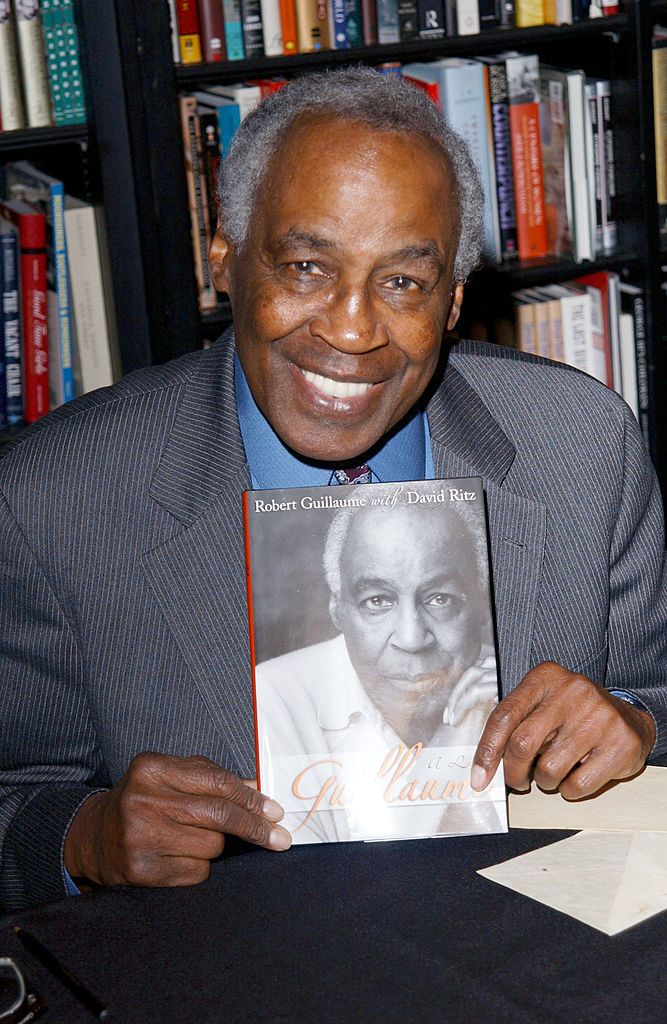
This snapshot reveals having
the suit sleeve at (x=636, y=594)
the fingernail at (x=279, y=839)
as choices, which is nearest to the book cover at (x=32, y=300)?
the suit sleeve at (x=636, y=594)

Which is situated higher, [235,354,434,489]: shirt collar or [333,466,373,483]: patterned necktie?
[235,354,434,489]: shirt collar

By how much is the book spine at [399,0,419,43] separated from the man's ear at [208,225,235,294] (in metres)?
1.21

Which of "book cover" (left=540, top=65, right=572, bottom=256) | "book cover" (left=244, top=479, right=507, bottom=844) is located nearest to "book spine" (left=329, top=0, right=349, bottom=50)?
"book cover" (left=540, top=65, right=572, bottom=256)

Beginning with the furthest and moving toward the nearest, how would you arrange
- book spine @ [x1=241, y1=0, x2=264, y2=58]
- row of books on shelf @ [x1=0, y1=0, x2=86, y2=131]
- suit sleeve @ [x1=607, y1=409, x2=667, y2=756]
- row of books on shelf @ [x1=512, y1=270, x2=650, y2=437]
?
row of books on shelf @ [x1=512, y1=270, x2=650, y2=437] → book spine @ [x1=241, y1=0, x2=264, y2=58] → row of books on shelf @ [x1=0, y1=0, x2=86, y2=131] → suit sleeve @ [x1=607, y1=409, x2=667, y2=756]

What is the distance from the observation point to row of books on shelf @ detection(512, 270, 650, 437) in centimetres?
257

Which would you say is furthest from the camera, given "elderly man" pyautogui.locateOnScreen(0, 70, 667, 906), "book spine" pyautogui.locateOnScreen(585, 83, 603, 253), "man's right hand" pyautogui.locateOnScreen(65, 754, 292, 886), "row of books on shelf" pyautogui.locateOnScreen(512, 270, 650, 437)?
"row of books on shelf" pyautogui.locateOnScreen(512, 270, 650, 437)

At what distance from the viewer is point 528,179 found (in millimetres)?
2479

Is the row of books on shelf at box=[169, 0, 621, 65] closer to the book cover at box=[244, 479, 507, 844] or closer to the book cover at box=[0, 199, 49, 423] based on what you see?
the book cover at box=[0, 199, 49, 423]

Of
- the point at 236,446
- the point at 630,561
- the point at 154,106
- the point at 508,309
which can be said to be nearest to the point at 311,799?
the point at 236,446

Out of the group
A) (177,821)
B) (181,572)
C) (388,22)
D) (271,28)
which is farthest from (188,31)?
(177,821)

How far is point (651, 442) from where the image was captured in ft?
8.88

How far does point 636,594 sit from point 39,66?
5.04ft

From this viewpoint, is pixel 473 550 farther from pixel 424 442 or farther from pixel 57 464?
pixel 57 464

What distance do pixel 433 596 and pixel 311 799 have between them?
194 millimetres
